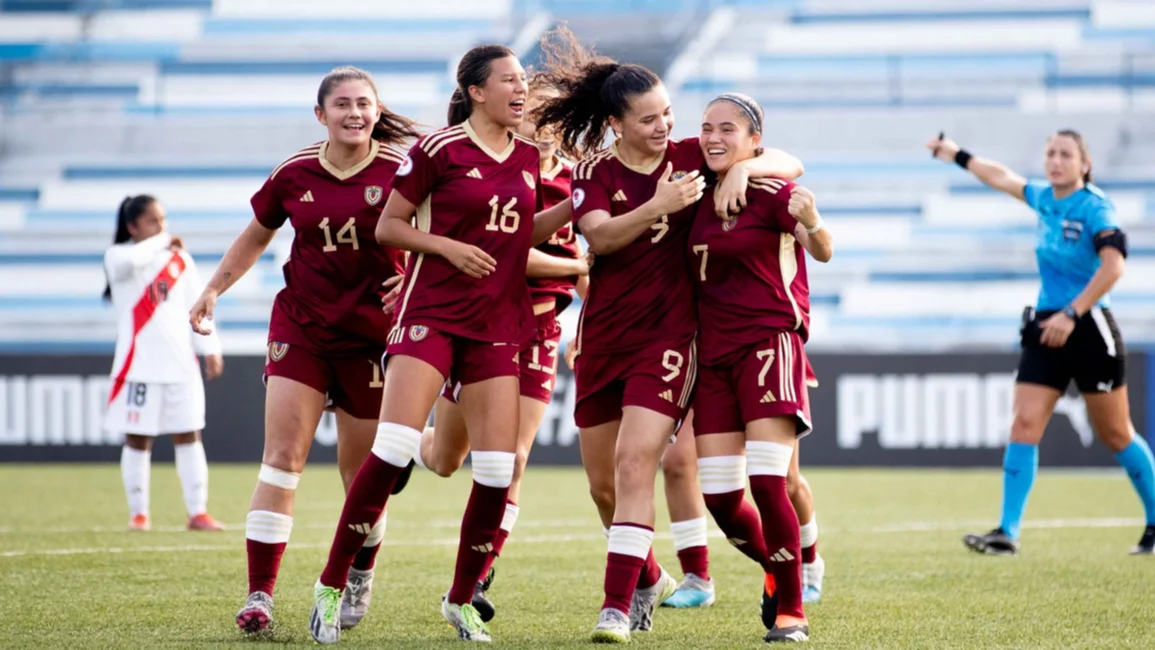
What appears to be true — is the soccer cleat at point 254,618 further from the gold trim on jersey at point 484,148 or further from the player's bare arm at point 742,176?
the player's bare arm at point 742,176

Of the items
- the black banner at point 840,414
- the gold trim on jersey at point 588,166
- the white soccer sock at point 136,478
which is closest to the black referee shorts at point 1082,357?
the gold trim on jersey at point 588,166

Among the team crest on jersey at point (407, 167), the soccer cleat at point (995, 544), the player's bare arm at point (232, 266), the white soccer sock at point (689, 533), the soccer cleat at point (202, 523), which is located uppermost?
the team crest on jersey at point (407, 167)

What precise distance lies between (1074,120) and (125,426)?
14868 mm

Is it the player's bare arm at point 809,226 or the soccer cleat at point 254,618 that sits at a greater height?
the player's bare arm at point 809,226

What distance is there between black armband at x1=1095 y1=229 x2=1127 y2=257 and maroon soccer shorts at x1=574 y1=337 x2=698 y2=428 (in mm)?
3421

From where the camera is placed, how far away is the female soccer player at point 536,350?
545 centimetres

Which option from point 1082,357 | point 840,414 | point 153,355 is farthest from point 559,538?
point 840,414

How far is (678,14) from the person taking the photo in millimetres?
21359

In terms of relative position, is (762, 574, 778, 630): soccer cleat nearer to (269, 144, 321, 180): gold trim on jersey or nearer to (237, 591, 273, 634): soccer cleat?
(237, 591, 273, 634): soccer cleat

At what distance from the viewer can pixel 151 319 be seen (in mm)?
9055

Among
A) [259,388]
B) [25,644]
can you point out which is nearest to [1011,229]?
[259,388]

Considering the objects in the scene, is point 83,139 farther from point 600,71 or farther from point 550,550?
point 600,71

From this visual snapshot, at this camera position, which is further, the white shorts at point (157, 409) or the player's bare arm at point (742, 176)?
the white shorts at point (157, 409)

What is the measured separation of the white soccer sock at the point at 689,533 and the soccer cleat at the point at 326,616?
1.49 meters
